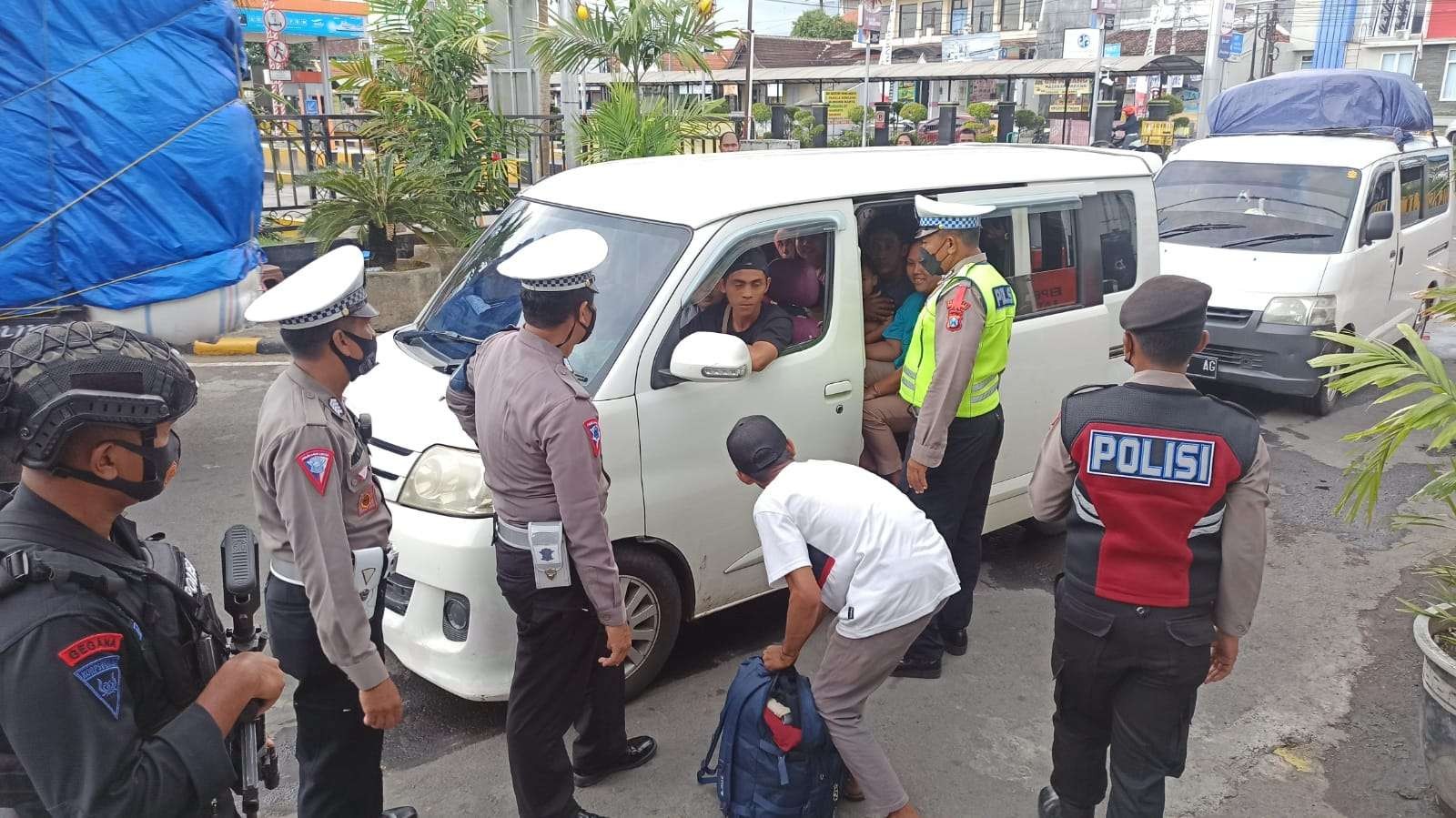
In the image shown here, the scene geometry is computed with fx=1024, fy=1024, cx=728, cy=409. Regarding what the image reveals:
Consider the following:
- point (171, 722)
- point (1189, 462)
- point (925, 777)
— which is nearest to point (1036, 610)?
point (925, 777)

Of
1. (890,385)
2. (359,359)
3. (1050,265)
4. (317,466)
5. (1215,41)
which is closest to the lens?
(317,466)

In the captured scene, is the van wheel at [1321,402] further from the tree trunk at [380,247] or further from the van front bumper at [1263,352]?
the tree trunk at [380,247]

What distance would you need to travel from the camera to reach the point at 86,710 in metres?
1.50

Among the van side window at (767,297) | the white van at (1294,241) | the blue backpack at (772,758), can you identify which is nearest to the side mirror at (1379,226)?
the white van at (1294,241)

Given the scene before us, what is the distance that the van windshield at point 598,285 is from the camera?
3682 millimetres

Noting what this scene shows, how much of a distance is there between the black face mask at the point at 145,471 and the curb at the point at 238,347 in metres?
7.76

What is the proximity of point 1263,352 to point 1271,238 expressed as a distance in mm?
1073

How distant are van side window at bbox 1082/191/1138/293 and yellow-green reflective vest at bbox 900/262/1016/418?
49.5 inches

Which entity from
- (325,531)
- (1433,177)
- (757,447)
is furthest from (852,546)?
(1433,177)

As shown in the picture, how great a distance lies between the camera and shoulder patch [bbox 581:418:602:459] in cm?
281

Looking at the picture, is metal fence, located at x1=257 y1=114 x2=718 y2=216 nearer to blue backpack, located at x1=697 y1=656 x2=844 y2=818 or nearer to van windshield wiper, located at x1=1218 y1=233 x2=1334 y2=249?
van windshield wiper, located at x1=1218 y1=233 x2=1334 y2=249

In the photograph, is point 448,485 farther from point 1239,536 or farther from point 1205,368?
point 1205,368

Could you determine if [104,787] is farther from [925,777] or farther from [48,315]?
[48,315]

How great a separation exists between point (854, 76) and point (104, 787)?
116 ft
